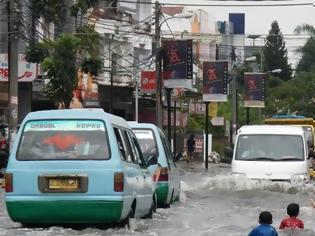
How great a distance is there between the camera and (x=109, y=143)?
1296 cm

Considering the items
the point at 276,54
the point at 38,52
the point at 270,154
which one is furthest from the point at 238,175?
the point at 276,54

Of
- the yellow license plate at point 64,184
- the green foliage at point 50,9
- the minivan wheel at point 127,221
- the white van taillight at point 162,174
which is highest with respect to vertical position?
the green foliage at point 50,9

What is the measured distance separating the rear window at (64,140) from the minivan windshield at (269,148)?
988cm

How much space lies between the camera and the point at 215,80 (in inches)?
1796

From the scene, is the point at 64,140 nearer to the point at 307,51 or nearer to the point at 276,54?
the point at 307,51

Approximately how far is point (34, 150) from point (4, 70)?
64.7 feet

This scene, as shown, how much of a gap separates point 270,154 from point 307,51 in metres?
87.1

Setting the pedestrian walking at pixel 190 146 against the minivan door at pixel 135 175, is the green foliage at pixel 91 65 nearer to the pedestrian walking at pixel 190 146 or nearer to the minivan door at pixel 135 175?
the minivan door at pixel 135 175

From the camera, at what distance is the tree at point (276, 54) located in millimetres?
122625

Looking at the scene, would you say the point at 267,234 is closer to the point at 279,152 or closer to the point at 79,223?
the point at 79,223

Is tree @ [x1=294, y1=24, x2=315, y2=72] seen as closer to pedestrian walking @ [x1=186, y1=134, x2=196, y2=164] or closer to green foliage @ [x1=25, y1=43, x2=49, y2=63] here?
pedestrian walking @ [x1=186, y1=134, x2=196, y2=164]

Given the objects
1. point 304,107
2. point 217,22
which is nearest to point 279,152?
point 304,107

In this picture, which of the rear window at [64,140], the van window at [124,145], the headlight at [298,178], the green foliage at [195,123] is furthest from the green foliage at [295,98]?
the rear window at [64,140]

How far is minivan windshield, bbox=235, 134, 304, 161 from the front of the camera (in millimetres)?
22500
